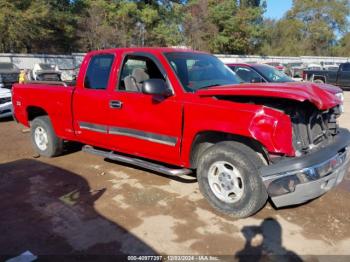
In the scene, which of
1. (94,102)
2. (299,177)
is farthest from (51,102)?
(299,177)

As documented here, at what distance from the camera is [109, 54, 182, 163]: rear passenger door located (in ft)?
15.3

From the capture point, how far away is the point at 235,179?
423 centimetres

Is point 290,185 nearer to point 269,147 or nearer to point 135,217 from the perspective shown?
point 269,147

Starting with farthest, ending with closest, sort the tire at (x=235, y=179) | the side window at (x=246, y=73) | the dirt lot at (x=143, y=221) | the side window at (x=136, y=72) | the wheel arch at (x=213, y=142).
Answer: the side window at (x=246, y=73) → the side window at (x=136, y=72) → the wheel arch at (x=213, y=142) → the tire at (x=235, y=179) → the dirt lot at (x=143, y=221)

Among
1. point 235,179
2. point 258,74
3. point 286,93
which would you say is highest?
point 286,93

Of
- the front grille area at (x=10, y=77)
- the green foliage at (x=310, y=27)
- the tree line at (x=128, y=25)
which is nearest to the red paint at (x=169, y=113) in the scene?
the front grille area at (x=10, y=77)

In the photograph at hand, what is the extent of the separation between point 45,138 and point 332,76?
18366 mm

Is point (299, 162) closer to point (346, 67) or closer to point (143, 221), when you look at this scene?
point (143, 221)

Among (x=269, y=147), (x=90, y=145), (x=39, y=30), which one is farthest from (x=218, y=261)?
(x=39, y=30)

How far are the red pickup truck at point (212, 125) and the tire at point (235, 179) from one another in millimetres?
11

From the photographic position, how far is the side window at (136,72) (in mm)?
5137

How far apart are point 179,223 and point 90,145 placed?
2.50 meters

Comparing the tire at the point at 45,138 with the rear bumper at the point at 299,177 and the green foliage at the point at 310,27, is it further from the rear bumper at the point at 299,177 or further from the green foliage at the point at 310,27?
the green foliage at the point at 310,27

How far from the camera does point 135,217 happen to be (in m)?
4.37
